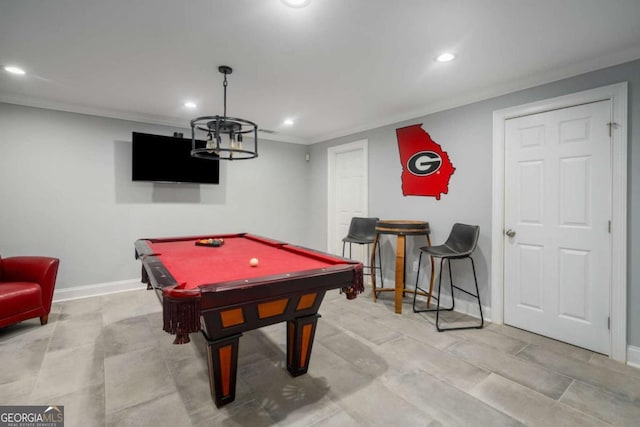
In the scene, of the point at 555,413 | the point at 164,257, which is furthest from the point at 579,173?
the point at 164,257

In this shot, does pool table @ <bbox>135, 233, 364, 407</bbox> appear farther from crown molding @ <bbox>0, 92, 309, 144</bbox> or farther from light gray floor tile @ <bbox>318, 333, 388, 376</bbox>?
crown molding @ <bbox>0, 92, 309, 144</bbox>

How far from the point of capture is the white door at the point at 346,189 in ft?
15.6

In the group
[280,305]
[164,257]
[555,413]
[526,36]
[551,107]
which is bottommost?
[555,413]

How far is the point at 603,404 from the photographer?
1.89 metres

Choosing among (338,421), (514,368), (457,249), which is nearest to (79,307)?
(338,421)

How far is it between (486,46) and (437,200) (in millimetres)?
1772

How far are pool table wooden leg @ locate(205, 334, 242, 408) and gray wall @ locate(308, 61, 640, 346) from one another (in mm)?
2671

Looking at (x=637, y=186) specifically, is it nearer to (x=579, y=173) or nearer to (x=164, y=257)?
(x=579, y=173)

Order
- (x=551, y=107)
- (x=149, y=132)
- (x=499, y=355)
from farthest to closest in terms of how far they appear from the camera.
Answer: (x=149, y=132)
(x=551, y=107)
(x=499, y=355)

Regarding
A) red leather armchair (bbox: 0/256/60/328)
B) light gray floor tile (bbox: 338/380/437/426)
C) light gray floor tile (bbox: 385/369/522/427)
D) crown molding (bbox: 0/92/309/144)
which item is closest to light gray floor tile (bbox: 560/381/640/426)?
light gray floor tile (bbox: 385/369/522/427)

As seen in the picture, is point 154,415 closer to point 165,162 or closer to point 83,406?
point 83,406

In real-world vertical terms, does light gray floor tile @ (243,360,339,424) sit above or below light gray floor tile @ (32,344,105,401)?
below

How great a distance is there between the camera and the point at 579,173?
2.60 metres

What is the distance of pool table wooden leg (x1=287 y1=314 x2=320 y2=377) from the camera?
211 cm
